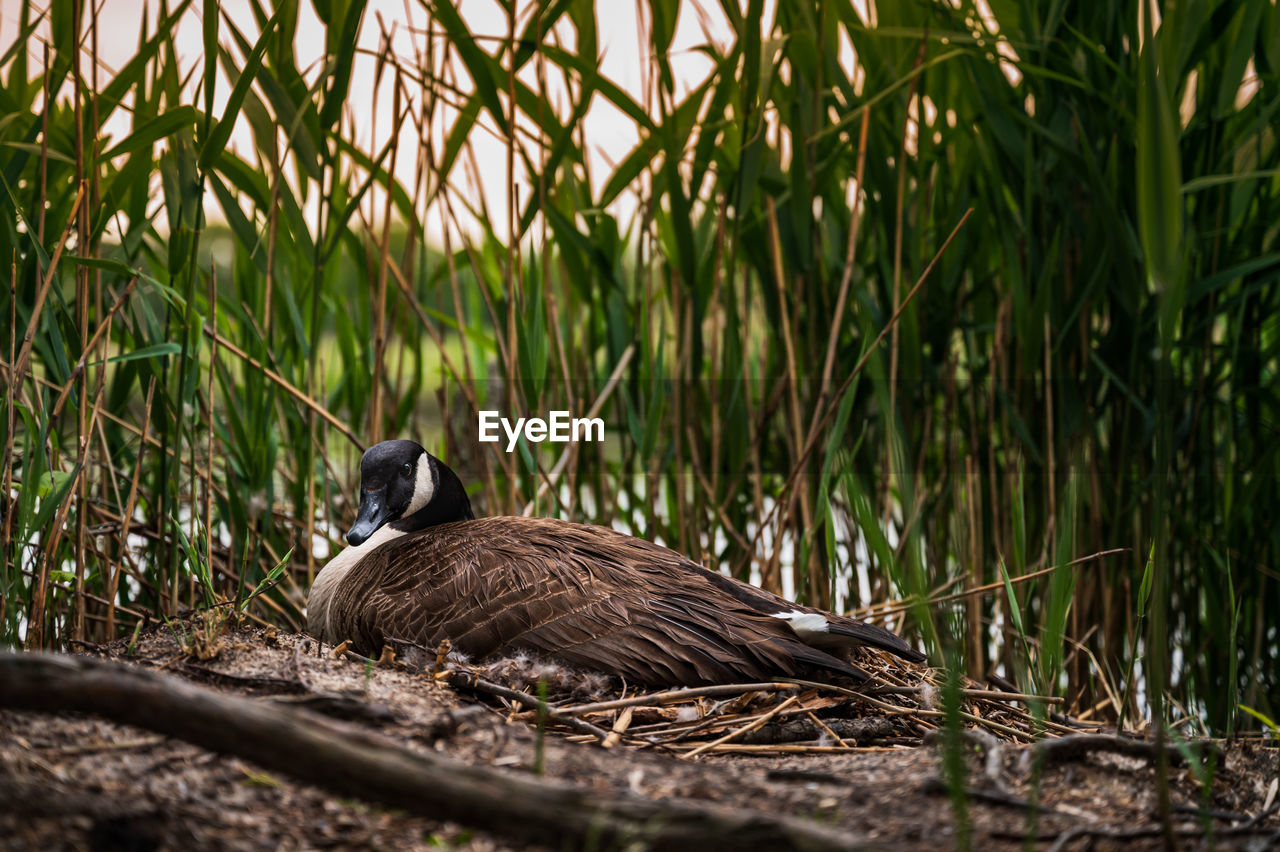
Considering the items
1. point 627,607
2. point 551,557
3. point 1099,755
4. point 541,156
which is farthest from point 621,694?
point 541,156

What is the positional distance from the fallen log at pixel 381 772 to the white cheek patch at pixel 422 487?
5.99 ft

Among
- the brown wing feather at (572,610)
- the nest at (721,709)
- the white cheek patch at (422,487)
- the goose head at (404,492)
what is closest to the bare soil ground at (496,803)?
the nest at (721,709)

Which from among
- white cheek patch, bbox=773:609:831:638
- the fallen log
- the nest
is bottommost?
the nest

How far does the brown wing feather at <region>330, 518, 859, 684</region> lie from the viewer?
242 centimetres

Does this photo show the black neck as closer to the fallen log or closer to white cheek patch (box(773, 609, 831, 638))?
white cheek patch (box(773, 609, 831, 638))

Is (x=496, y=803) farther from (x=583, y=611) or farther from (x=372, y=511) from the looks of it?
(x=372, y=511)

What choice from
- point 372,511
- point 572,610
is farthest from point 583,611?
point 372,511

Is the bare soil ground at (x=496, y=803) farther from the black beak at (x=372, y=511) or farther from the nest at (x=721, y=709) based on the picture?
the black beak at (x=372, y=511)

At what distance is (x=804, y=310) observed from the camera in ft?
12.7

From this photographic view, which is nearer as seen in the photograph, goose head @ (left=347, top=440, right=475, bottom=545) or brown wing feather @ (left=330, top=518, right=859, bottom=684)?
brown wing feather @ (left=330, top=518, right=859, bottom=684)

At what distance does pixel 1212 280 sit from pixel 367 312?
291 cm

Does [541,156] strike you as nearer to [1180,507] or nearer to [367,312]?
[367,312]

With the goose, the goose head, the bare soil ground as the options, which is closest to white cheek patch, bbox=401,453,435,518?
the goose head

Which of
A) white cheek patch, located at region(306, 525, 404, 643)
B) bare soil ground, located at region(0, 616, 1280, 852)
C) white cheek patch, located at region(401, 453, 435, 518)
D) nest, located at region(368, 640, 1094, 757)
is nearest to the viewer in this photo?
bare soil ground, located at region(0, 616, 1280, 852)
